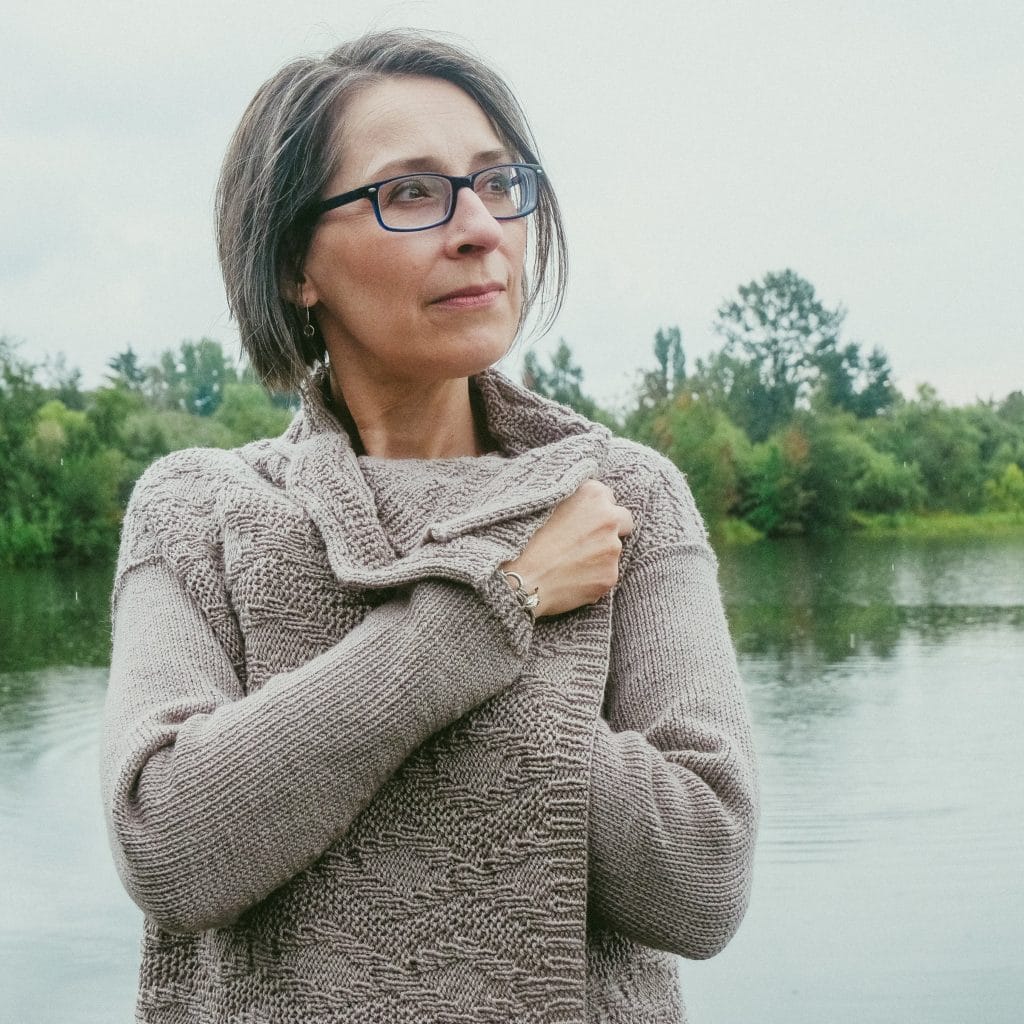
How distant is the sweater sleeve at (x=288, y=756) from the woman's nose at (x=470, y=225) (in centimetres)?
40

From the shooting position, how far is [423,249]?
1.60 m

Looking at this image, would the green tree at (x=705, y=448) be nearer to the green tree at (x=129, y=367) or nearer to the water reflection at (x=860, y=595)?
the water reflection at (x=860, y=595)

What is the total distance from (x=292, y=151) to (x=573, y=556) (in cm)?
58

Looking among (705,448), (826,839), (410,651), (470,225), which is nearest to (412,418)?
(470,225)

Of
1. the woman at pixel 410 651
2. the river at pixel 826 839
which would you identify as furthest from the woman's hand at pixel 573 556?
the river at pixel 826 839

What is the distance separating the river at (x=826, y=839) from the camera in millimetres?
8406

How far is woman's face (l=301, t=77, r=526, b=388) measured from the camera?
1602 mm

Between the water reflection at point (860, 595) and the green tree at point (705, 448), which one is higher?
the green tree at point (705, 448)

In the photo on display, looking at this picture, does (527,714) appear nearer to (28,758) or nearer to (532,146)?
(532,146)

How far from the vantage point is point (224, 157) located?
5.76 ft

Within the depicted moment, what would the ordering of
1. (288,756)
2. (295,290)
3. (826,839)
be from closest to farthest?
1. (288,756)
2. (295,290)
3. (826,839)

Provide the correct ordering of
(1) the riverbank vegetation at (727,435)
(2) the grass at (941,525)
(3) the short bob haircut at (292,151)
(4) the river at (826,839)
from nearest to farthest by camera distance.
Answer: (3) the short bob haircut at (292,151)
(4) the river at (826,839)
(1) the riverbank vegetation at (727,435)
(2) the grass at (941,525)

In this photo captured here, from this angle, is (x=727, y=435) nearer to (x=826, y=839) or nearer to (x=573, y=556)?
(x=826, y=839)

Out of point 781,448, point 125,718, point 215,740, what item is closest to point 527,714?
point 215,740
